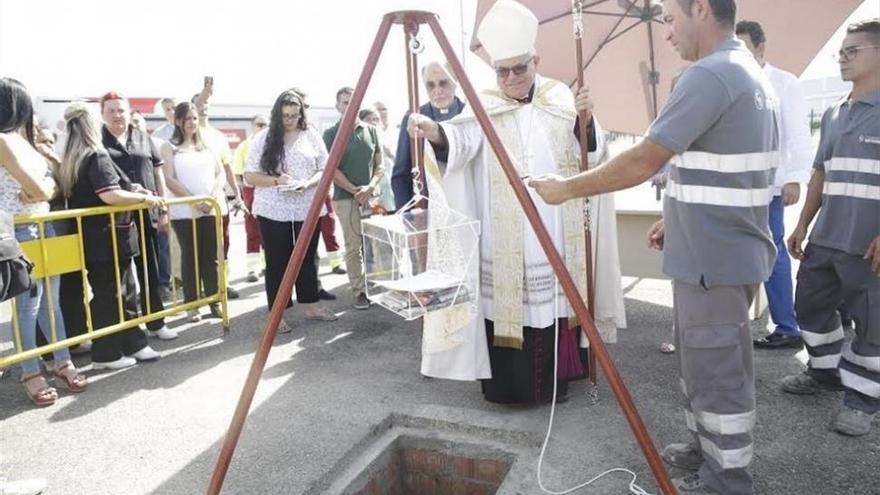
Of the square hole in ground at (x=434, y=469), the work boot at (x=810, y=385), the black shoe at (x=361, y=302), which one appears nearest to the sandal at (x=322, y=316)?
the black shoe at (x=361, y=302)

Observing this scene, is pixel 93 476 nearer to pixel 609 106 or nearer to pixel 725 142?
pixel 725 142

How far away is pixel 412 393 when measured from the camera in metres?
3.93

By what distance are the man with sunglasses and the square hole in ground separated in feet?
5.53

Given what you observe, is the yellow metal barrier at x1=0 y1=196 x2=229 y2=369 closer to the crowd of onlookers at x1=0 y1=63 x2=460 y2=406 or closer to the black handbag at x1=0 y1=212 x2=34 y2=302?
the crowd of onlookers at x1=0 y1=63 x2=460 y2=406

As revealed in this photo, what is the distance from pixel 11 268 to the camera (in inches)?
115

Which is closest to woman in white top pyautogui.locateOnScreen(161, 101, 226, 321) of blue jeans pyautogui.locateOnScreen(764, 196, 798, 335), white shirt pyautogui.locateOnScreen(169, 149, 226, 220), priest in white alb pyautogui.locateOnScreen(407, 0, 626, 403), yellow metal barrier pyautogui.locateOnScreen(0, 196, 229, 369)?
white shirt pyautogui.locateOnScreen(169, 149, 226, 220)

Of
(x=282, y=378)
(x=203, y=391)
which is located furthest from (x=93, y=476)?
(x=282, y=378)

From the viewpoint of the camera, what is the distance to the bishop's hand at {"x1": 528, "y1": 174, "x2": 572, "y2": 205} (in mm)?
2414

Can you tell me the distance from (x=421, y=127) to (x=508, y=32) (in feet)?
2.36

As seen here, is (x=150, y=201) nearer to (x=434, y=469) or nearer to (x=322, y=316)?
(x=322, y=316)

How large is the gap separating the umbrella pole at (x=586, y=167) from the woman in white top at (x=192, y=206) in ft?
11.4

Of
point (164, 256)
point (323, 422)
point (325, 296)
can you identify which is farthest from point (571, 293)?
point (164, 256)

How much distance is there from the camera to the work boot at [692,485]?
2602 mm

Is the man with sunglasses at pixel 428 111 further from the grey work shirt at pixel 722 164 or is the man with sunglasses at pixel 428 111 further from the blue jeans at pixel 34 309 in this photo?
the blue jeans at pixel 34 309
